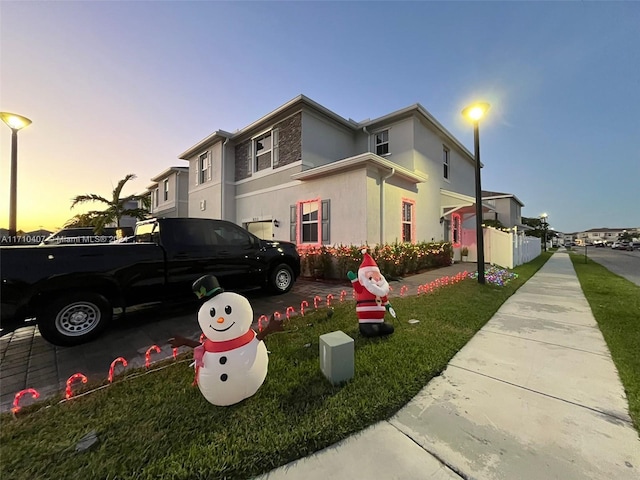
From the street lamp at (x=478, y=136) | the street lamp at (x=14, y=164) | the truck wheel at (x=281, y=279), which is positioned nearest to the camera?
the truck wheel at (x=281, y=279)

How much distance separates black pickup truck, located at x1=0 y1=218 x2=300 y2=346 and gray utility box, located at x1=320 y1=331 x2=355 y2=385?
3.44 meters

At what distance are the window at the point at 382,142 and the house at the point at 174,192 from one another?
46.6 ft

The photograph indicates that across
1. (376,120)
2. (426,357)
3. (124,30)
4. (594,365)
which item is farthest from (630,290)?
(124,30)

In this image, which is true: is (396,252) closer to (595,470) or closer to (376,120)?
(376,120)

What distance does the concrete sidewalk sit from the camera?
65.6 inches

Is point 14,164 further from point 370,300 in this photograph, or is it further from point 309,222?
point 370,300

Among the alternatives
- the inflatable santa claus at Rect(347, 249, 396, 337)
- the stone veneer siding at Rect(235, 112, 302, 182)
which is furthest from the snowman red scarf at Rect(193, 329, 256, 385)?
the stone veneer siding at Rect(235, 112, 302, 182)

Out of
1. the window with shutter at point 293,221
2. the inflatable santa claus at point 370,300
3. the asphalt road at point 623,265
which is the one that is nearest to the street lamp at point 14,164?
the window with shutter at point 293,221

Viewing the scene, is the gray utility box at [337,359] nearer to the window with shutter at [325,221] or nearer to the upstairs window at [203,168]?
the window with shutter at [325,221]

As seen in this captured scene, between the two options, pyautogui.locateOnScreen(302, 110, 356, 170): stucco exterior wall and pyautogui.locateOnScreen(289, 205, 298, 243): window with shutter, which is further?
pyautogui.locateOnScreen(289, 205, 298, 243): window with shutter

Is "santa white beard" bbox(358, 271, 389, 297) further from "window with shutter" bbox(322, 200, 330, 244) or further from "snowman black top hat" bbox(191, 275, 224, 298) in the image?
"window with shutter" bbox(322, 200, 330, 244)

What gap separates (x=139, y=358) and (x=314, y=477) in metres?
2.89

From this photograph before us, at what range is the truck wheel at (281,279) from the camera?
21.2 feet

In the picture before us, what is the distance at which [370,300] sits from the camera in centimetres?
359
